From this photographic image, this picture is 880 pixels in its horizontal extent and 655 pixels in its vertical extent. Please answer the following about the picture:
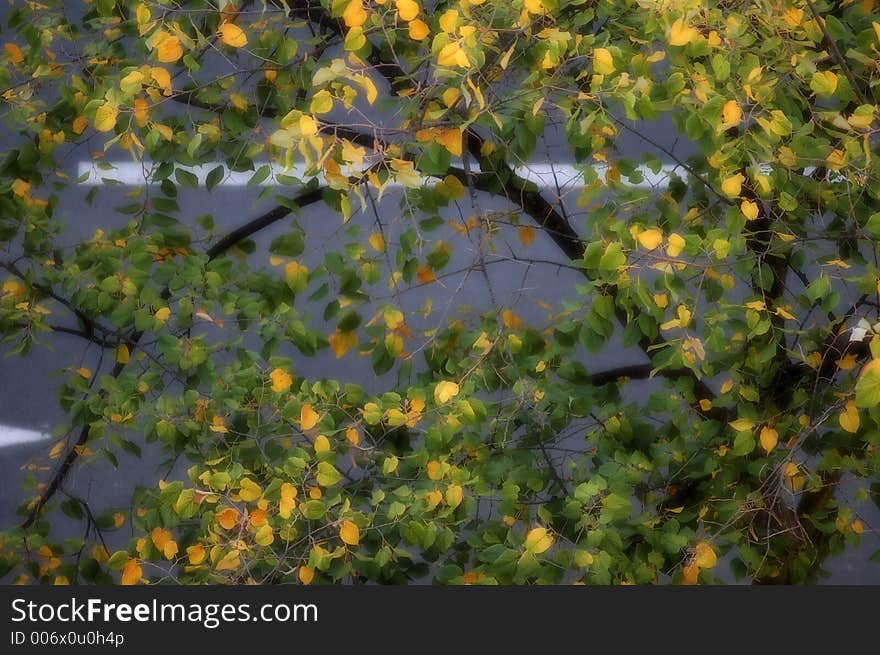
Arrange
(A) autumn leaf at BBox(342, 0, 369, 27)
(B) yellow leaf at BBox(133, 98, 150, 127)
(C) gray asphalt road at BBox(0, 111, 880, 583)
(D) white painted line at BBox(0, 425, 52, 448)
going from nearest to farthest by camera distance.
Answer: (A) autumn leaf at BBox(342, 0, 369, 27), (B) yellow leaf at BBox(133, 98, 150, 127), (C) gray asphalt road at BBox(0, 111, 880, 583), (D) white painted line at BBox(0, 425, 52, 448)

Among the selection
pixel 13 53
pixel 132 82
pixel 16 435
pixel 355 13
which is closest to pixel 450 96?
pixel 355 13

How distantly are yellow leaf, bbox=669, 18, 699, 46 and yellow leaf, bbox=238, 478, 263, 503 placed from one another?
730mm

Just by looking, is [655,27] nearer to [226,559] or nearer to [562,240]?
[562,240]

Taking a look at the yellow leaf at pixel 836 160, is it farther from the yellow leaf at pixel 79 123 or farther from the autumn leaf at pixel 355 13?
the yellow leaf at pixel 79 123

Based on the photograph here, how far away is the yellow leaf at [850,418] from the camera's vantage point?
1459mm

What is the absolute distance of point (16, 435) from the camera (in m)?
2.57

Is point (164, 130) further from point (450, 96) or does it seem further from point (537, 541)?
point (537, 541)

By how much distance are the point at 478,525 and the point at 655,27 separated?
750mm

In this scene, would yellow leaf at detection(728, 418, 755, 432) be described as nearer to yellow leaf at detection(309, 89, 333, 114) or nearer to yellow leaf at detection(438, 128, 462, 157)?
yellow leaf at detection(438, 128, 462, 157)

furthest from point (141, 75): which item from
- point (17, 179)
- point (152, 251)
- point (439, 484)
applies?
point (439, 484)

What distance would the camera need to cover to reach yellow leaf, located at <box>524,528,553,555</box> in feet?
4.62

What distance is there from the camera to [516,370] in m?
1.64

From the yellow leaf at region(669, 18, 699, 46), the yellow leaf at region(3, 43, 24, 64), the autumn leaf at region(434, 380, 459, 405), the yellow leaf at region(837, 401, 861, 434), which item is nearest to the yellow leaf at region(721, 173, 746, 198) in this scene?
the yellow leaf at region(669, 18, 699, 46)

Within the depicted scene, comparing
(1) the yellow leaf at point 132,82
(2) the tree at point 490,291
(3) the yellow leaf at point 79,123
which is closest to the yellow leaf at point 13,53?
(2) the tree at point 490,291
